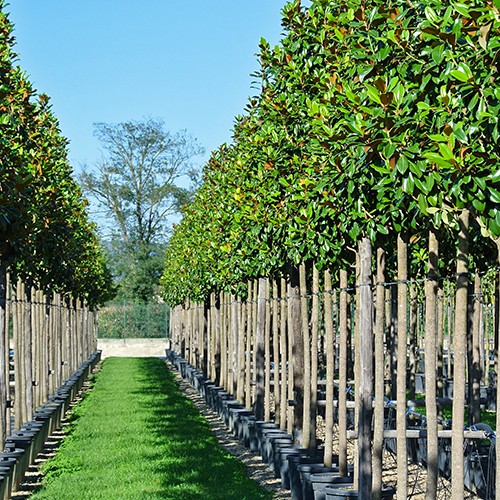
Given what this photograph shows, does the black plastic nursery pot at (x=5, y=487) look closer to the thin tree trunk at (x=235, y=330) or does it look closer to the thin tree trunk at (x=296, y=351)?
the thin tree trunk at (x=296, y=351)

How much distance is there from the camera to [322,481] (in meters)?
8.53

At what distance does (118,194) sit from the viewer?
2518 inches

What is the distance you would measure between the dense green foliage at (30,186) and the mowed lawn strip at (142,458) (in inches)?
107

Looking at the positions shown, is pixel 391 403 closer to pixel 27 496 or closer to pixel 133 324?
pixel 27 496

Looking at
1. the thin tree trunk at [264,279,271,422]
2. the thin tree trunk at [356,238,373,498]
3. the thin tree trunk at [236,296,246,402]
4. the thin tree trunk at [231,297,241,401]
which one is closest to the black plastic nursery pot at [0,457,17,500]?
the thin tree trunk at [356,238,373,498]

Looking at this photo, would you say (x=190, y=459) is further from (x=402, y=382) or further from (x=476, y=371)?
(x=402, y=382)

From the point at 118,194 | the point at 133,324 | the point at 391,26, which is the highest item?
the point at 118,194

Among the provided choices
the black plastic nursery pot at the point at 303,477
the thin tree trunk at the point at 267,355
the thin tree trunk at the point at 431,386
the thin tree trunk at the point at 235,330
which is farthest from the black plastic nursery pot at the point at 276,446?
the thin tree trunk at the point at 235,330

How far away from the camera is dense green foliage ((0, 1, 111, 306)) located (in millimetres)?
9055

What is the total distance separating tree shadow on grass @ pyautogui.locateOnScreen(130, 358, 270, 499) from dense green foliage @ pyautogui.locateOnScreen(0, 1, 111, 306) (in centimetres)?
318

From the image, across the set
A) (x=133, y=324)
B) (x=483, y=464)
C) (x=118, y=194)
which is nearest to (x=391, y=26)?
(x=483, y=464)

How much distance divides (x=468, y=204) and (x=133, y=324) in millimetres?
53666

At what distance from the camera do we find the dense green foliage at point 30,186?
29.7ft

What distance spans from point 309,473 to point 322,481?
1.90 ft
